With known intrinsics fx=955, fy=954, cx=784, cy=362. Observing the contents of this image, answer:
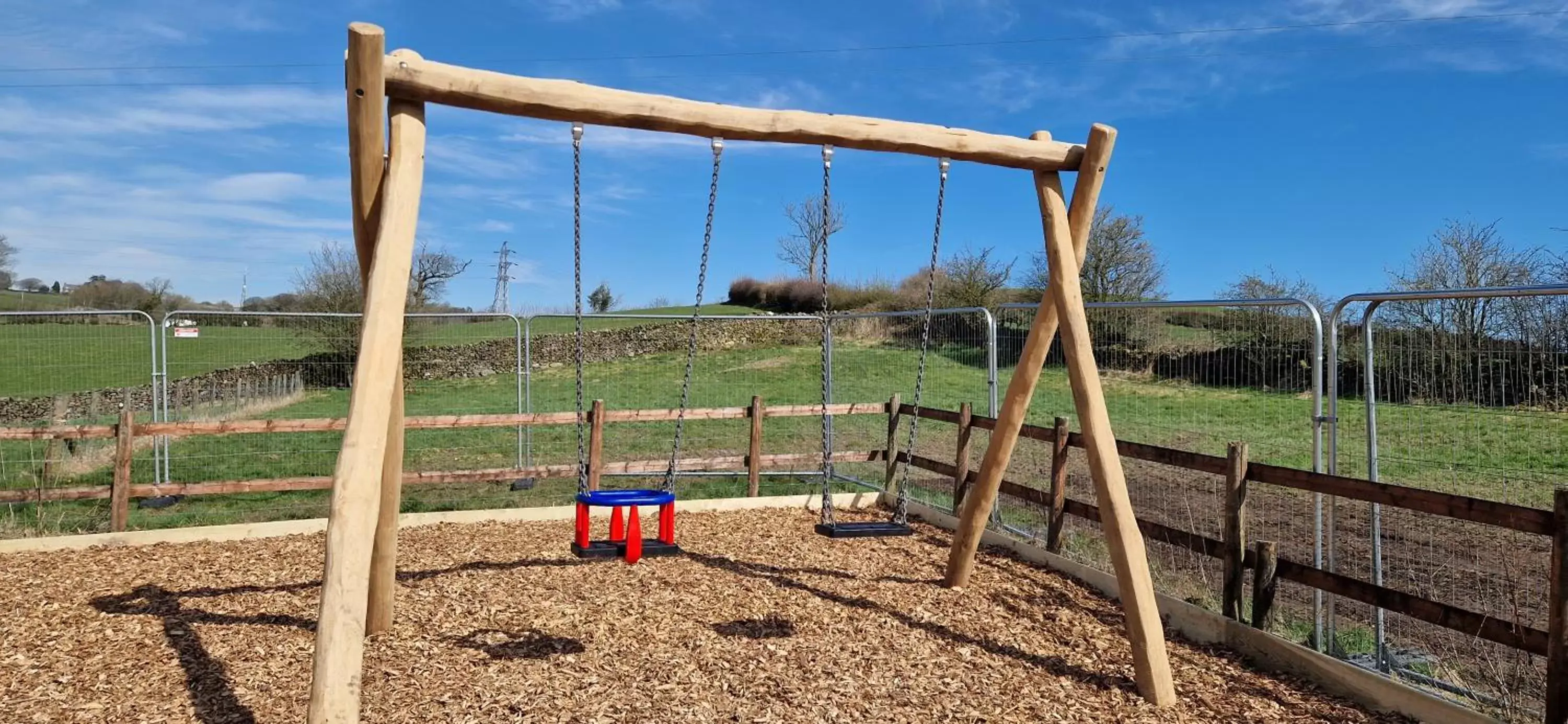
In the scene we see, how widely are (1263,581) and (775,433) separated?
935 centimetres

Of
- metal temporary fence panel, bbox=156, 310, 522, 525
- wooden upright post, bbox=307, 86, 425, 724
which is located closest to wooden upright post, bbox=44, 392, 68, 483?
metal temporary fence panel, bbox=156, 310, 522, 525

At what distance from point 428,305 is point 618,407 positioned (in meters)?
5.87

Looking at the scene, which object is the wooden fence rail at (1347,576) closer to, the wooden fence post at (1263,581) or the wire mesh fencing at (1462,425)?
the wooden fence post at (1263,581)

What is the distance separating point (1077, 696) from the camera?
14.0 feet

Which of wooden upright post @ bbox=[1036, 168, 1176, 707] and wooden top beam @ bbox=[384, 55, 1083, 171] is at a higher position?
wooden top beam @ bbox=[384, 55, 1083, 171]

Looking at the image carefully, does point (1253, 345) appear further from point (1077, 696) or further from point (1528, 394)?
point (1077, 696)

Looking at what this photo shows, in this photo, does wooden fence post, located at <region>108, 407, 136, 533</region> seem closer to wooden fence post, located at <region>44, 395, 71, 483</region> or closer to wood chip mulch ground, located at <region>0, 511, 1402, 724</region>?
wooden fence post, located at <region>44, 395, 71, 483</region>

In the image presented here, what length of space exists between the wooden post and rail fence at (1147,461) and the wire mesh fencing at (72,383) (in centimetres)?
183

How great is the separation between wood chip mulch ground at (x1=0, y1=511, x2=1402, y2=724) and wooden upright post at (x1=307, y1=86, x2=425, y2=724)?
0.70 meters

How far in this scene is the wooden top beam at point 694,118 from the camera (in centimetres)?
403

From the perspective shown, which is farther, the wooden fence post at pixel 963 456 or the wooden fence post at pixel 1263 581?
the wooden fence post at pixel 963 456

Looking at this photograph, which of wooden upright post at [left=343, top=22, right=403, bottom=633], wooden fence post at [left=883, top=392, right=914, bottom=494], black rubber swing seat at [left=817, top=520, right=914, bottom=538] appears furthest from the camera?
wooden fence post at [left=883, top=392, right=914, bottom=494]

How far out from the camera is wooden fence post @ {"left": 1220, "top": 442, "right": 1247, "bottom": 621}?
4.87 meters

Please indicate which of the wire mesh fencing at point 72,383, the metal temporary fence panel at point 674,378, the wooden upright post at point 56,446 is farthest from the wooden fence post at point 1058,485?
the wire mesh fencing at point 72,383
